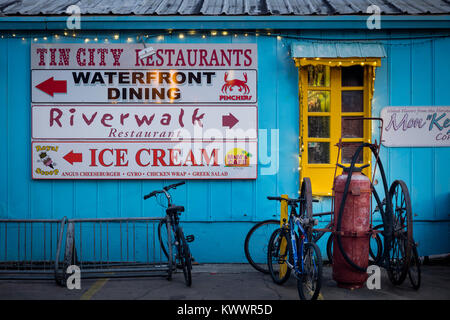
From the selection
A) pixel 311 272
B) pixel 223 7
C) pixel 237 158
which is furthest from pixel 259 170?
pixel 223 7

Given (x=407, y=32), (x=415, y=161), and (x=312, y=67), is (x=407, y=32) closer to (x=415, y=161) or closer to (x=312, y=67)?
(x=312, y=67)

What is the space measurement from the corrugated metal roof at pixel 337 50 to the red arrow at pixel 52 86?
3.87 m

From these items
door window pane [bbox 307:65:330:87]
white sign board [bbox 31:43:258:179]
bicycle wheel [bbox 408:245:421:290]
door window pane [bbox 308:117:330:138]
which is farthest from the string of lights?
bicycle wheel [bbox 408:245:421:290]

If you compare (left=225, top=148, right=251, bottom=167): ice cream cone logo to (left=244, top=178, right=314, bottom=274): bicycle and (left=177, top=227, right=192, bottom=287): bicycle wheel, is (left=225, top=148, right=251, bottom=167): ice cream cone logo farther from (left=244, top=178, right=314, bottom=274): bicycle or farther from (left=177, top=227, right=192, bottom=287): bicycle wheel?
(left=177, top=227, right=192, bottom=287): bicycle wheel

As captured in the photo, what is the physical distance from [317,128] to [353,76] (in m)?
1.11

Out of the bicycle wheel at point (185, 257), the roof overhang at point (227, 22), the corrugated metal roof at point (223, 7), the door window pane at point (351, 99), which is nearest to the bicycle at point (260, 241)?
the bicycle wheel at point (185, 257)

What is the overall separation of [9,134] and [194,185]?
325 cm

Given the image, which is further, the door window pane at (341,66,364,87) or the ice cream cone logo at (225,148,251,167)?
the door window pane at (341,66,364,87)

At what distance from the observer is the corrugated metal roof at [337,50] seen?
22.0 feet

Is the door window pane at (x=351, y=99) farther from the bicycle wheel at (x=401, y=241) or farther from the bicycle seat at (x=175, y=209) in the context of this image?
the bicycle seat at (x=175, y=209)

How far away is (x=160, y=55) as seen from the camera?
23.1ft

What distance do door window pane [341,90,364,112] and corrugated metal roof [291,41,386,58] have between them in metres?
0.72

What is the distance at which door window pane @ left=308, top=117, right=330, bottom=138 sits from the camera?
23.5 ft

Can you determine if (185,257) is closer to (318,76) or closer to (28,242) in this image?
(28,242)
